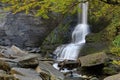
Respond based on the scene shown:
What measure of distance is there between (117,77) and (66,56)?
9.10 metres

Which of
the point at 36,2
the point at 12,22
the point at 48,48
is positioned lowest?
the point at 48,48

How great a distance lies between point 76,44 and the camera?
64.4 ft

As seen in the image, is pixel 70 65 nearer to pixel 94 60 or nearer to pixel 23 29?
pixel 94 60

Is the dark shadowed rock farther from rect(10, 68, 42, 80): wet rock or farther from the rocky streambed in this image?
rect(10, 68, 42, 80): wet rock

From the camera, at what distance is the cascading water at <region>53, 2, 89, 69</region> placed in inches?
706

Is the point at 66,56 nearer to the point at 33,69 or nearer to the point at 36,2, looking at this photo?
the point at 33,69

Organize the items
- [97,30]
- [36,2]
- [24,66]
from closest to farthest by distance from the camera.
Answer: [36,2] → [24,66] → [97,30]

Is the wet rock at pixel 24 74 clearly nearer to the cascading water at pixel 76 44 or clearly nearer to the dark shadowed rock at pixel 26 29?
the cascading water at pixel 76 44

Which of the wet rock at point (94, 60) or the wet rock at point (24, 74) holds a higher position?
the wet rock at point (24, 74)

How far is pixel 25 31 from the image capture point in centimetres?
2319

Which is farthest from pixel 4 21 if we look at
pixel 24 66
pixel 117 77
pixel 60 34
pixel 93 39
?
pixel 117 77

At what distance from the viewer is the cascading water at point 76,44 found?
17.9m

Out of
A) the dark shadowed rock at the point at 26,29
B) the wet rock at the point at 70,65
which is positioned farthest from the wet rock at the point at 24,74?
the dark shadowed rock at the point at 26,29

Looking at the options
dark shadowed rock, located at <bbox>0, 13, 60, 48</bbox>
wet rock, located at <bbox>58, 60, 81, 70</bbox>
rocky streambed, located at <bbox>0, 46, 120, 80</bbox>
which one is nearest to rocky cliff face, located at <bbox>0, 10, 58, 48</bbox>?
dark shadowed rock, located at <bbox>0, 13, 60, 48</bbox>
